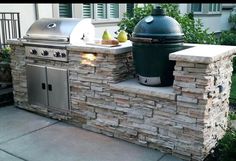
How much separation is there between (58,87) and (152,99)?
1.59 metres

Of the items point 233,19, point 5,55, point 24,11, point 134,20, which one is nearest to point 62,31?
point 5,55

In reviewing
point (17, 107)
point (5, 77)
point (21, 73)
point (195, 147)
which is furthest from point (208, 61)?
point (5, 77)

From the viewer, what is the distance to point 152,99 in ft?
12.5

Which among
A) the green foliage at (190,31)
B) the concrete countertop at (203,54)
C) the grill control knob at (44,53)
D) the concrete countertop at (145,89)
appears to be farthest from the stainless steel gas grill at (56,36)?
the green foliage at (190,31)

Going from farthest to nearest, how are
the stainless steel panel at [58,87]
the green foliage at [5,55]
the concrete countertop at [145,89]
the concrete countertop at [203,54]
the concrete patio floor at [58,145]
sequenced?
the green foliage at [5,55], the stainless steel panel at [58,87], the concrete patio floor at [58,145], the concrete countertop at [145,89], the concrete countertop at [203,54]

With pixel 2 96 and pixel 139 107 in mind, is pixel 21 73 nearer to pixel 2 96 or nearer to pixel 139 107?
pixel 2 96

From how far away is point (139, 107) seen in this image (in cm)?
393

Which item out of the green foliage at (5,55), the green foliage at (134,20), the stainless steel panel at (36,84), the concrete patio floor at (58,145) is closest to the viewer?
the concrete patio floor at (58,145)

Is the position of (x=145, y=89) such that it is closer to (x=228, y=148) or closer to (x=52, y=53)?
(x=228, y=148)

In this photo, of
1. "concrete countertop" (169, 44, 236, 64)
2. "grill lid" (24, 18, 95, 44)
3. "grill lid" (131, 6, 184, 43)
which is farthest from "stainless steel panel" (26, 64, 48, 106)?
"concrete countertop" (169, 44, 236, 64)

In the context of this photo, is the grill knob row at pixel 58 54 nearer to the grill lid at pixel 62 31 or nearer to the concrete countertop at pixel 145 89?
the grill lid at pixel 62 31

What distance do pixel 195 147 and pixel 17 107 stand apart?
130 inches

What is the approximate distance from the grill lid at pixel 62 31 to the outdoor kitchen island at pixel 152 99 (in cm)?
22

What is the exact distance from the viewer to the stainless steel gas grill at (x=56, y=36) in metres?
4.50
